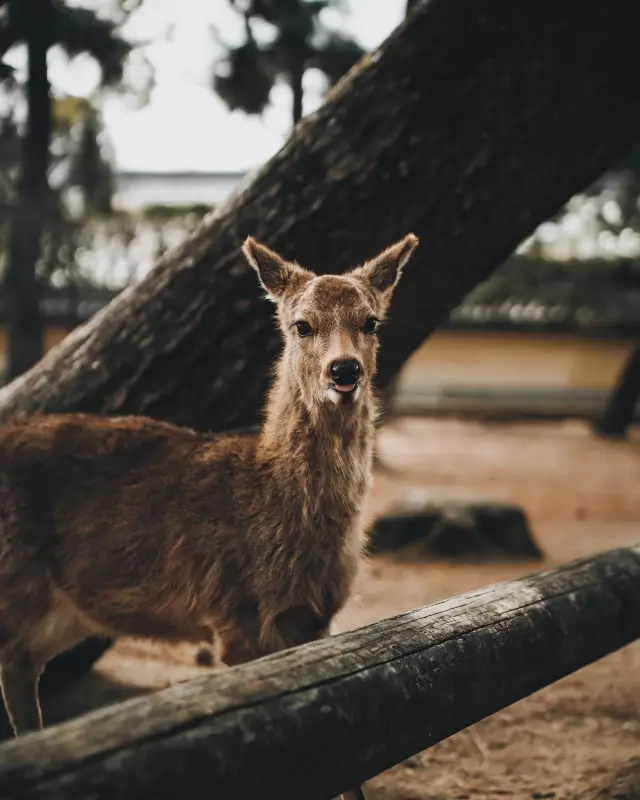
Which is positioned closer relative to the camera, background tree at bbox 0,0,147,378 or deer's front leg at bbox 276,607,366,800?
deer's front leg at bbox 276,607,366,800

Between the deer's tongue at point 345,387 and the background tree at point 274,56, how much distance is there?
7.02 ft

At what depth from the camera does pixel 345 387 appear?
2639 mm

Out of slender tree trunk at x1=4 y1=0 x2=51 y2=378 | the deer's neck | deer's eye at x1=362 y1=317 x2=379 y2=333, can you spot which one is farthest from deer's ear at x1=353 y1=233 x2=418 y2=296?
slender tree trunk at x1=4 y1=0 x2=51 y2=378

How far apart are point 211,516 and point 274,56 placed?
12.3 feet

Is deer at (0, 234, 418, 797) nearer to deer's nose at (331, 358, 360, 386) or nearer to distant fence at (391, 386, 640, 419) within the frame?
deer's nose at (331, 358, 360, 386)

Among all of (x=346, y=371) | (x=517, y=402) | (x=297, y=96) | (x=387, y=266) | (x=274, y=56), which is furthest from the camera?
(x=517, y=402)

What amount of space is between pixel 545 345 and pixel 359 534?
58.4 feet

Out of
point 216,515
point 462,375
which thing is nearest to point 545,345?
point 462,375

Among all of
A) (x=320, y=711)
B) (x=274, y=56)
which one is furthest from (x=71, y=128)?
(x=320, y=711)

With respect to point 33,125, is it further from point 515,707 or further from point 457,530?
point 515,707

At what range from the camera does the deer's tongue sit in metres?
2.64

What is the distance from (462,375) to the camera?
64.5 feet

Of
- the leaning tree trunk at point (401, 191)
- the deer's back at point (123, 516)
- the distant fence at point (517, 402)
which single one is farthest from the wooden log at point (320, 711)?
the distant fence at point (517, 402)

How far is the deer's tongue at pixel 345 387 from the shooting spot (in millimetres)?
2637
